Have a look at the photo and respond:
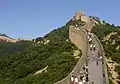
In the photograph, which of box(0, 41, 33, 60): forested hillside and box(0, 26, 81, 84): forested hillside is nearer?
box(0, 26, 81, 84): forested hillside

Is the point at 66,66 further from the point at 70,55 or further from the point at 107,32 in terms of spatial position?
the point at 107,32

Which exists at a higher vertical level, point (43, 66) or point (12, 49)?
point (12, 49)

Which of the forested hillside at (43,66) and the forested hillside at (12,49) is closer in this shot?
the forested hillside at (43,66)

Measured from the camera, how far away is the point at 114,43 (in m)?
73.4

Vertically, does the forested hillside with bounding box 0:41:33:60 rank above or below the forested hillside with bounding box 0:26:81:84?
above

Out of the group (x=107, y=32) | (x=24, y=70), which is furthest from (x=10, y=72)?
(x=107, y=32)

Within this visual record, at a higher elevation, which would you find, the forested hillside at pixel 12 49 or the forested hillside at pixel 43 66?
A: the forested hillside at pixel 12 49

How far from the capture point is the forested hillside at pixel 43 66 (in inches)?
1957

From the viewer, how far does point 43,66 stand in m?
62.1

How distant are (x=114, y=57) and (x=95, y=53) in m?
8.30

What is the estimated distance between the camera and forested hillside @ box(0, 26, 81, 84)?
163 feet

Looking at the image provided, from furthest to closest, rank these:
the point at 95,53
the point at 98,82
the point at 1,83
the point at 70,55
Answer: the point at 1,83
the point at 70,55
the point at 95,53
the point at 98,82

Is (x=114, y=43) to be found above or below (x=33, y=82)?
above

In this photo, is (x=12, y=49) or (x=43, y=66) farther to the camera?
(x=12, y=49)
